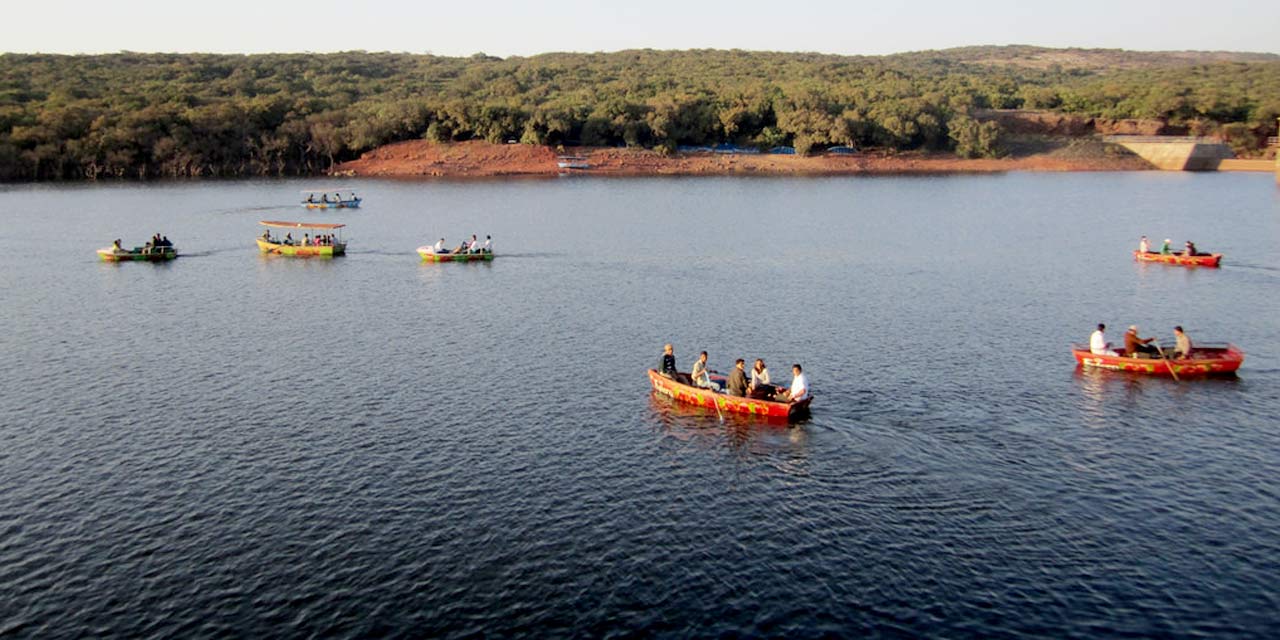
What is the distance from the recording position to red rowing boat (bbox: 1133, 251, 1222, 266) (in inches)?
3233

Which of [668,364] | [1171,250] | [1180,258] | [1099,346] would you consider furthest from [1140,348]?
[1171,250]

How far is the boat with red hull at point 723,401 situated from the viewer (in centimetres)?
4531

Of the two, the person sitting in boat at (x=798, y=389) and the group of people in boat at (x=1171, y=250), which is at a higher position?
the group of people in boat at (x=1171, y=250)

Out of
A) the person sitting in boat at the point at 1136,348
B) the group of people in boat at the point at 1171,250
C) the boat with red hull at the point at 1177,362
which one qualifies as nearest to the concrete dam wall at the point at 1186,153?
the group of people in boat at the point at 1171,250

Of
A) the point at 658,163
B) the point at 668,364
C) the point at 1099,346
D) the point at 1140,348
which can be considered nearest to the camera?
Answer: the point at 668,364

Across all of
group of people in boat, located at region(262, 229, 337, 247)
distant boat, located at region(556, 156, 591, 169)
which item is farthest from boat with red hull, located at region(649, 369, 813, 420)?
distant boat, located at region(556, 156, 591, 169)

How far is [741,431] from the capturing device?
147 ft

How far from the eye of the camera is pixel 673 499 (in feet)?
122

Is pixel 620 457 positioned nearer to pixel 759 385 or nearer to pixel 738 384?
pixel 738 384

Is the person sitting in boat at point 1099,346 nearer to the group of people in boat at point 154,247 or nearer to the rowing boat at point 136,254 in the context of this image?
the rowing boat at point 136,254

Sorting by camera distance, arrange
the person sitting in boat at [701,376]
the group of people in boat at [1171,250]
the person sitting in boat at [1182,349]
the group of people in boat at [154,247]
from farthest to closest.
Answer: the group of people in boat at [154,247] < the group of people in boat at [1171,250] < the person sitting in boat at [1182,349] < the person sitting in boat at [701,376]

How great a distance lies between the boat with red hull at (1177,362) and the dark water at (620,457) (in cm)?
98

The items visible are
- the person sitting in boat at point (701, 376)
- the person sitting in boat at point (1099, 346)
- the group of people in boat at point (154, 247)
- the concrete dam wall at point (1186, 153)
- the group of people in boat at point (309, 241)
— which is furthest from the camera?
the concrete dam wall at point (1186, 153)

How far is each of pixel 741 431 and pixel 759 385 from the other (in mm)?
2857
